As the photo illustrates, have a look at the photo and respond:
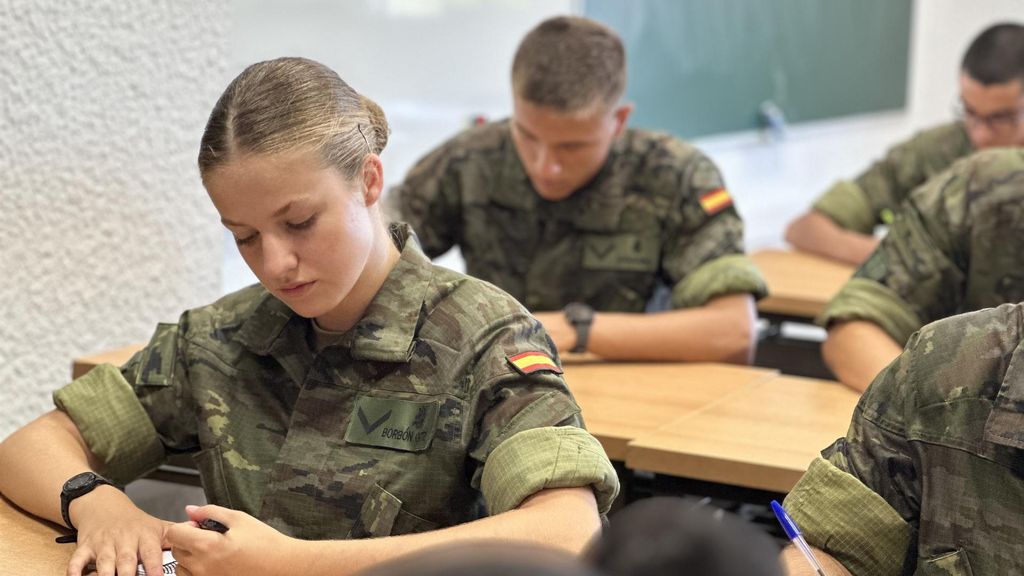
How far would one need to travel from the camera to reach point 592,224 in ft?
8.71

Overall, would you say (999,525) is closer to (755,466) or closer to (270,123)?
(755,466)

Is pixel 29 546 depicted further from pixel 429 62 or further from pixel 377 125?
pixel 429 62

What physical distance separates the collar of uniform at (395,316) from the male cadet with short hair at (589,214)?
0.88 meters

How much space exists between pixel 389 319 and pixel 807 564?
1.78ft

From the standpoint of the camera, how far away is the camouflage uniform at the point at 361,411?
142cm

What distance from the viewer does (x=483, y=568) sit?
581 millimetres

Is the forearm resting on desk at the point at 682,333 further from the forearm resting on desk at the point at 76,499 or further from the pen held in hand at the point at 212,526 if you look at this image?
the pen held in hand at the point at 212,526

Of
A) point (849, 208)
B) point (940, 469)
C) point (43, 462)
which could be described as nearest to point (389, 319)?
point (43, 462)

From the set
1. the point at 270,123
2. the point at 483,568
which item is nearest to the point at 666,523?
the point at 483,568

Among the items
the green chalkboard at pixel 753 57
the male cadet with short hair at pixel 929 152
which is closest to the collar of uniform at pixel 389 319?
the male cadet with short hair at pixel 929 152

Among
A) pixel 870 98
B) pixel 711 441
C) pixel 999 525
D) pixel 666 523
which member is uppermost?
pixel 666 523

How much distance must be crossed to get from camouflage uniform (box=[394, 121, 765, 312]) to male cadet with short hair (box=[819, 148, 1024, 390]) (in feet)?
1.12

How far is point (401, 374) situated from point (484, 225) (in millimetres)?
1225

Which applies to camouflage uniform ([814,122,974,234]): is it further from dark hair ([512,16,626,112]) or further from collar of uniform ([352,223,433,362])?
collar of uniform ([352,223,433,362])
